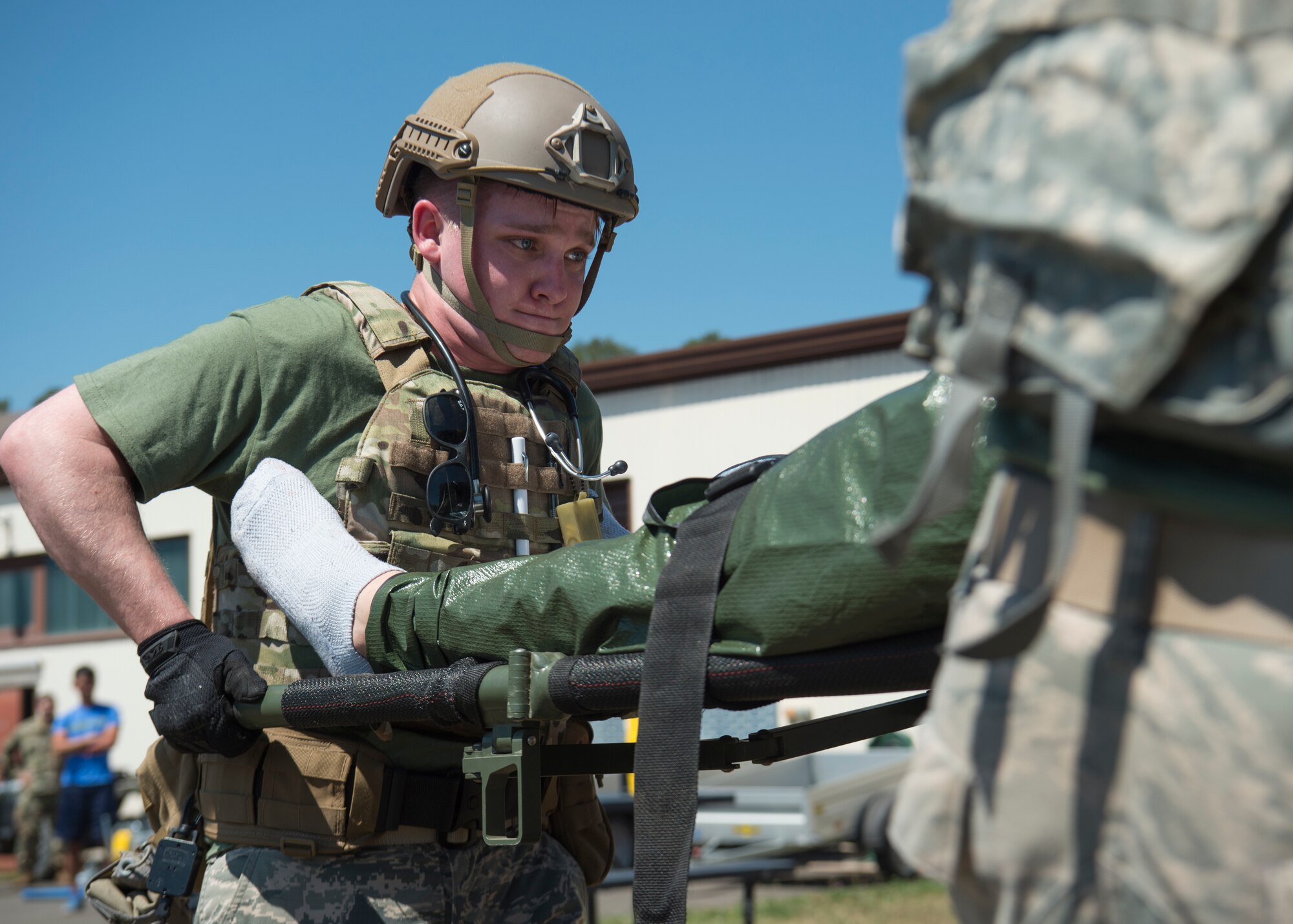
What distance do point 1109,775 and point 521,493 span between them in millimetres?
1968

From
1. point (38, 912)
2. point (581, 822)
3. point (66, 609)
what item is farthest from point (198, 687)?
point (66, 609)

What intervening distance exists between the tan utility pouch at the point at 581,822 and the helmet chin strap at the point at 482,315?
0.86m

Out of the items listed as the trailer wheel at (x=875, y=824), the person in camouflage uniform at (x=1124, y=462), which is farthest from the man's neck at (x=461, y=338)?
the trailer wheel at (x=875, y=824)

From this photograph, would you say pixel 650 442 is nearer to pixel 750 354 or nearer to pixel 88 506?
pixel 750 354

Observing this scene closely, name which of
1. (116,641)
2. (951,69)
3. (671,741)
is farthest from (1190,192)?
(116,641)

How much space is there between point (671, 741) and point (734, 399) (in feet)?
43.8

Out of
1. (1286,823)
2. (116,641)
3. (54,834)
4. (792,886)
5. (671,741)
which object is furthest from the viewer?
(116,641)

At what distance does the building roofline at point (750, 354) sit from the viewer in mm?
13984

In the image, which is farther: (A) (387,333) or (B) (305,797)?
(A) (387,333)

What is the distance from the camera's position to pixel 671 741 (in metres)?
1.68

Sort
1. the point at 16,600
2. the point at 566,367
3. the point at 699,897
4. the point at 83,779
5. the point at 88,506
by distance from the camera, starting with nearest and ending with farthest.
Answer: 1. the point at 88,506
2. the point at 566,367
3. the point at 699,897
4. the point at 83,779
5. the point at 16,600

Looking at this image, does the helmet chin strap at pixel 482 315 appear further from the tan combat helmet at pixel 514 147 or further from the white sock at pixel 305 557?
the white sock at pixel 305 557

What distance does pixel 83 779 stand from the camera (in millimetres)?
11211

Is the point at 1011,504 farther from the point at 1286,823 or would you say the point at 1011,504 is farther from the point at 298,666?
the point at 298,666
